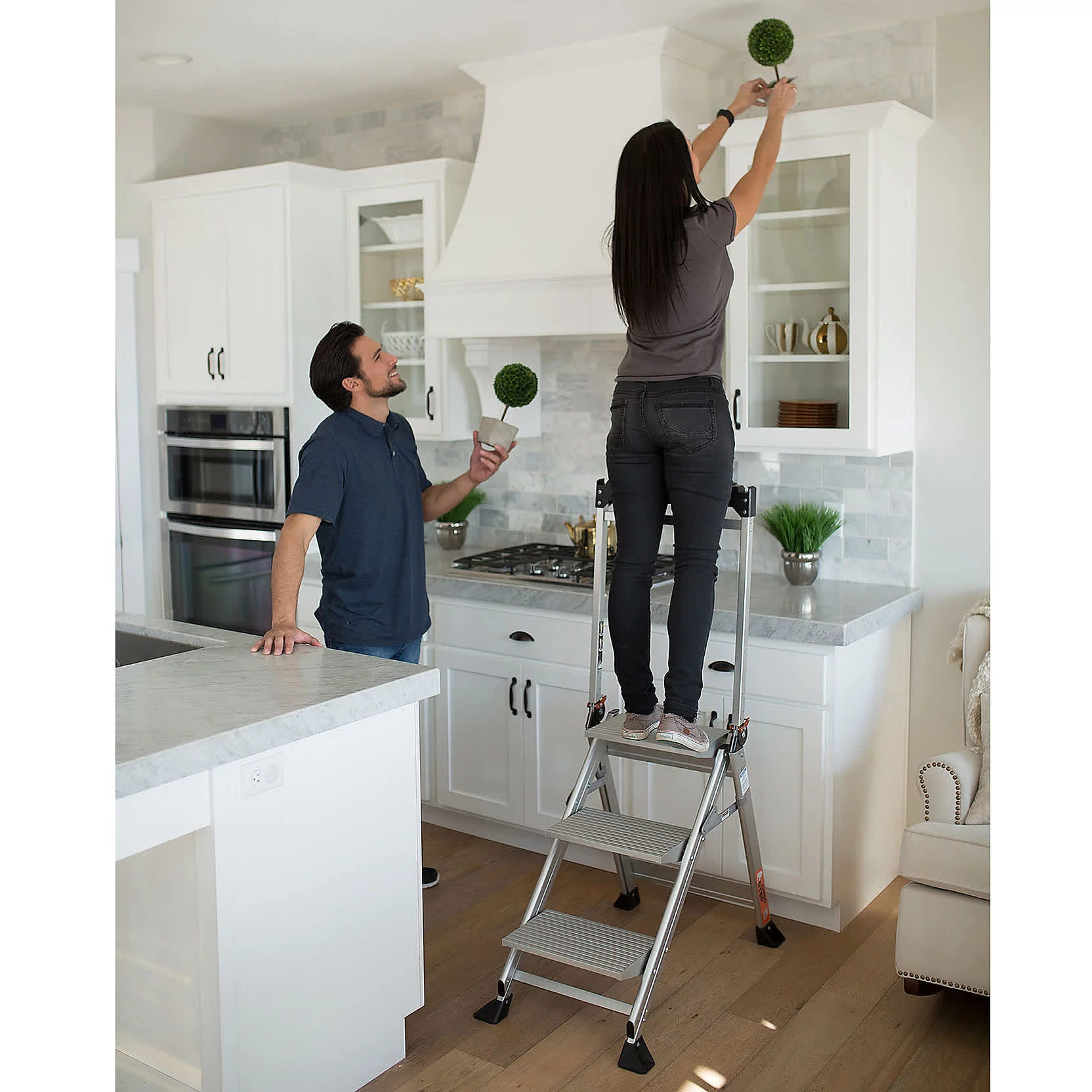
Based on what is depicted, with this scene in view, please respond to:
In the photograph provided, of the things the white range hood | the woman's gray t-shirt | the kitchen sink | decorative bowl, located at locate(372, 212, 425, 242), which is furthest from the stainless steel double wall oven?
the woman's gray t-shirt

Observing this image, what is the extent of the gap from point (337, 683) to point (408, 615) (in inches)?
31.8

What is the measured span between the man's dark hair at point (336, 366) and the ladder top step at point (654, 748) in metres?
1.09

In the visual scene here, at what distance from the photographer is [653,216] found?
2580 millimetres

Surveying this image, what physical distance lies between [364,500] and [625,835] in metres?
1.08

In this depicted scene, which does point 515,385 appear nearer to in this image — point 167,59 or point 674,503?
point 674,503

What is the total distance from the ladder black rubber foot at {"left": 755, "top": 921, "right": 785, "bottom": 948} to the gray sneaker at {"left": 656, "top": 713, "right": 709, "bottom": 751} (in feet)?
2.23

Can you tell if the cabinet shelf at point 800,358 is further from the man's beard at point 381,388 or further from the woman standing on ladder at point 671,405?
the man's beard at point 381,388

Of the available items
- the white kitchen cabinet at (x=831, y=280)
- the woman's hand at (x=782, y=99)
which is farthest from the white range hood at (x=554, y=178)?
the woman's hand at (x=782, y=99)

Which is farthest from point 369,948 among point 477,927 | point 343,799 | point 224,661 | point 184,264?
point 184,264

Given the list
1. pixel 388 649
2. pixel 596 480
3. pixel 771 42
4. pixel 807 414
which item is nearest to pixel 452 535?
pixel 596 480

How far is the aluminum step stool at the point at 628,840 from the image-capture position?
2541 mm

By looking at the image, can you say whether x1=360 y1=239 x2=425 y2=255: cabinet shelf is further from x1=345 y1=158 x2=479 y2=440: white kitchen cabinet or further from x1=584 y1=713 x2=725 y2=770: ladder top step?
x1=584 y1=713 x2=725 y2=770: ladder top step

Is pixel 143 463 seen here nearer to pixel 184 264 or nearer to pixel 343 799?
pixel 184 264

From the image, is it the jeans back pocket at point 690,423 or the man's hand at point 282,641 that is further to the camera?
the jeans back pocket at point 690,423
